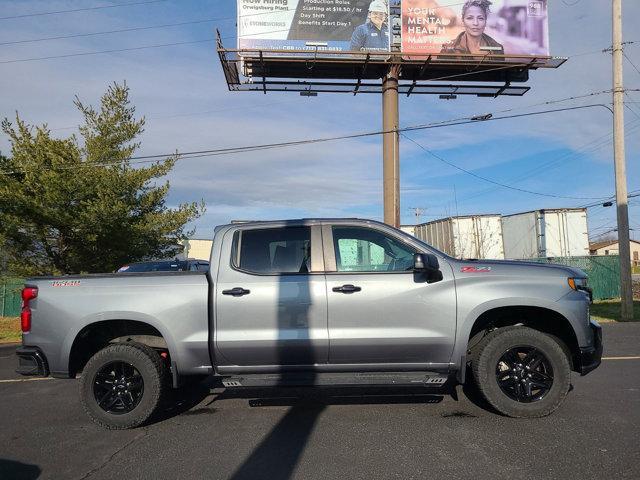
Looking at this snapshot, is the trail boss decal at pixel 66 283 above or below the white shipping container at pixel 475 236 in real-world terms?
below

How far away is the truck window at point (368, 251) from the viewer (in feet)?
17.0

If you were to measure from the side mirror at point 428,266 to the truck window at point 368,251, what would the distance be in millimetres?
205

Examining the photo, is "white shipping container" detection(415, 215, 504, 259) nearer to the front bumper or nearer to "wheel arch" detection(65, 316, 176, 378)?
the front bumper

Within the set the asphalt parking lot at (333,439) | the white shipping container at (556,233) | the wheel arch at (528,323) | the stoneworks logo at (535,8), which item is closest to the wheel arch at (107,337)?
the asphalt parking lot at (333,439)

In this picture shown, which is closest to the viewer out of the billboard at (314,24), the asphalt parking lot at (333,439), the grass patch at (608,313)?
the asphalt parking lot at (333,439)

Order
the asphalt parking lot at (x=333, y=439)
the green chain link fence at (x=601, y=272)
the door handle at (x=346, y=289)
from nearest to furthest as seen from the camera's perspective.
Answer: the asphalt parking lot at (x=333, y=439), the door handle at (x=346, y=289), the green chain link fence at (x=601, y=272)

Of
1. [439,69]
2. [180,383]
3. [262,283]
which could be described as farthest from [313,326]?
[439,69]

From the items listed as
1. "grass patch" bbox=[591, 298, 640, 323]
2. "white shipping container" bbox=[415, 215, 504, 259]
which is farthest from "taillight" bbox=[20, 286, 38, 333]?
"white shipping container" bbox=[415, 215, 504, 259]

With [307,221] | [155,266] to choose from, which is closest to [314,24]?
[155,266]

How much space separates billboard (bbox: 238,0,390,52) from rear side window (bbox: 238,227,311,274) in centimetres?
1560

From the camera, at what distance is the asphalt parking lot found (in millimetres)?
4035

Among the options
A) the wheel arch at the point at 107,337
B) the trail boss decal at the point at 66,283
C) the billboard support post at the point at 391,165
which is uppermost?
the billboard support post at the point at 391,165

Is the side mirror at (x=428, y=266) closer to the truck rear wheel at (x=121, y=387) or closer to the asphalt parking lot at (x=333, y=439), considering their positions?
the asphalt parking lot at (x=333, y=439)

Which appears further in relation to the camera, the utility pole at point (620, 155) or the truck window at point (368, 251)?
the utility pole at point (620, 155)
